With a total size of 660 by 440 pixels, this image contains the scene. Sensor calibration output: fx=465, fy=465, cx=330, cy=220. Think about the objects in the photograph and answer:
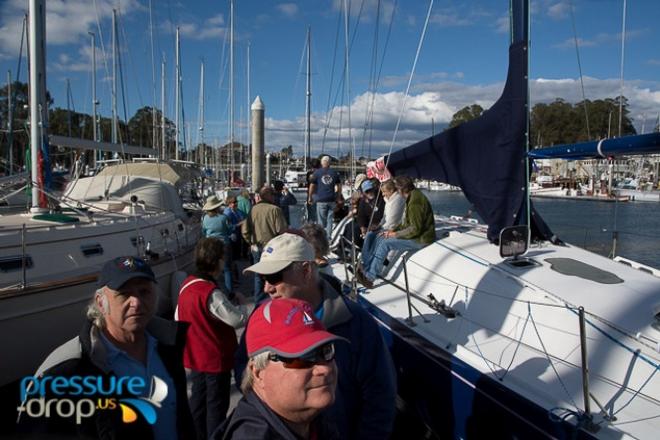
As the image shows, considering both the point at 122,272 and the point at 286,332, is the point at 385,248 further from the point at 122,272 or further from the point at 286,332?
the point at 286,332

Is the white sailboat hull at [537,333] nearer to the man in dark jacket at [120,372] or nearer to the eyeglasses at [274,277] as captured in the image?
the eyeglasses at [274,277]

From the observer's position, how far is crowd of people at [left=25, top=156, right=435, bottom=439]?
1312 millimetres

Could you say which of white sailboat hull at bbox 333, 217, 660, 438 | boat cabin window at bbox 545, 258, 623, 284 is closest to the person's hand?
white sailboat hull at bbox 333, 217, 660, 438

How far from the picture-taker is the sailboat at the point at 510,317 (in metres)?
2.67

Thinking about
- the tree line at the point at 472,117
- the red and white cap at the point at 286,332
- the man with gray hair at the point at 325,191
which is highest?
the tree line at the point at 472,117

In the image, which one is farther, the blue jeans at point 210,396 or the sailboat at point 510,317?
the blue jeans at point 210,396

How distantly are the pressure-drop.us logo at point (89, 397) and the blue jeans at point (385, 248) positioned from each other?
331 cm

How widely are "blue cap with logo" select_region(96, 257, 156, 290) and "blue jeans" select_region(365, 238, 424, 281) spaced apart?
3240mm

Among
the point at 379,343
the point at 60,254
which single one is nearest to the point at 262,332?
the point at 379,343

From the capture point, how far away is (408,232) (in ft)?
16.7

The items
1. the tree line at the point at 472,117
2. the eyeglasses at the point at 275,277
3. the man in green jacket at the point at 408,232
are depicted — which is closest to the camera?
the eyeglasses at the point at 275,277

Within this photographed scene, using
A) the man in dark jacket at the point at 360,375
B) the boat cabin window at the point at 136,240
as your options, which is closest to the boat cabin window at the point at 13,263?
the boat cabin window at the point at 136,240

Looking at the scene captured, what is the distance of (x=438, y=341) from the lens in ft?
11.5

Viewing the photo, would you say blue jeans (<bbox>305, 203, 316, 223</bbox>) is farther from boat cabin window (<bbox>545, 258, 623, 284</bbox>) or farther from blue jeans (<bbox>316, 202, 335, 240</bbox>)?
boat cabin window (<bbox>545, 258, 623, 284</bbox>)
